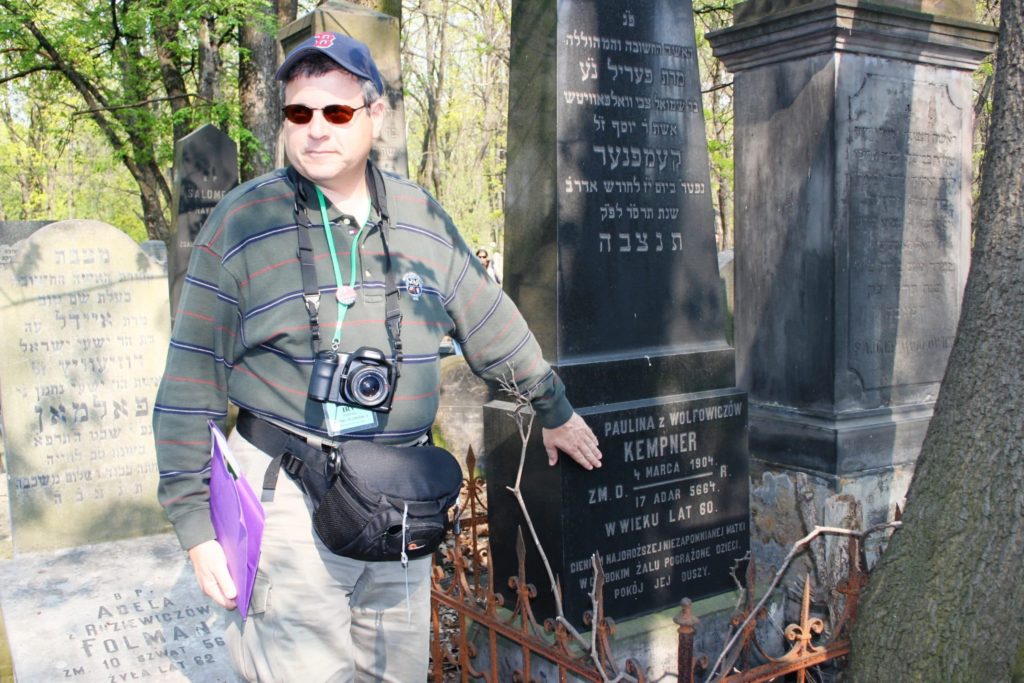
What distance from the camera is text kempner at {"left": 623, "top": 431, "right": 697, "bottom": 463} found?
13.1 ft

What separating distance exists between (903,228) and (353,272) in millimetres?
4258

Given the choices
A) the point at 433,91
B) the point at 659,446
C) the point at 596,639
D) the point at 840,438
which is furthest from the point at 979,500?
the point at 433,91

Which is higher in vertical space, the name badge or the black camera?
the black camera

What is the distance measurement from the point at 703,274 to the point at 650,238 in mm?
349

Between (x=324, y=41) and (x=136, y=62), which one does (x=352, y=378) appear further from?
(x=136, y=62)

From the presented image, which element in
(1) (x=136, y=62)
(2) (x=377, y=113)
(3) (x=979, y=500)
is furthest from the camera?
(1) (x=136, y=62)

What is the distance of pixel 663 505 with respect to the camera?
4121mm

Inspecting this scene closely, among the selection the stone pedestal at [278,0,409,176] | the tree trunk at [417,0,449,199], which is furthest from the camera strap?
the tree trunk at [417,0,449,199]

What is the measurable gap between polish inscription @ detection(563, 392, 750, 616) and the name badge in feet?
4.95

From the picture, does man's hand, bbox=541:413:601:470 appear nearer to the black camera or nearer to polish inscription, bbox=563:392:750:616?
polish inscription, bbox=563:392:750:616

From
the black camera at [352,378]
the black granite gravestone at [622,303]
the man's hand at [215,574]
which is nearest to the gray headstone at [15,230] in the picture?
the black granite gravestone at [622,303]

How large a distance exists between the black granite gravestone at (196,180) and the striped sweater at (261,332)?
34.7ft

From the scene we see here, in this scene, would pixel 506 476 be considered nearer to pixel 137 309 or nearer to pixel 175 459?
pixel 175 459

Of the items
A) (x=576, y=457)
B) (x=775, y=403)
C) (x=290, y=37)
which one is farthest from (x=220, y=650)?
(x=290, y=37)
